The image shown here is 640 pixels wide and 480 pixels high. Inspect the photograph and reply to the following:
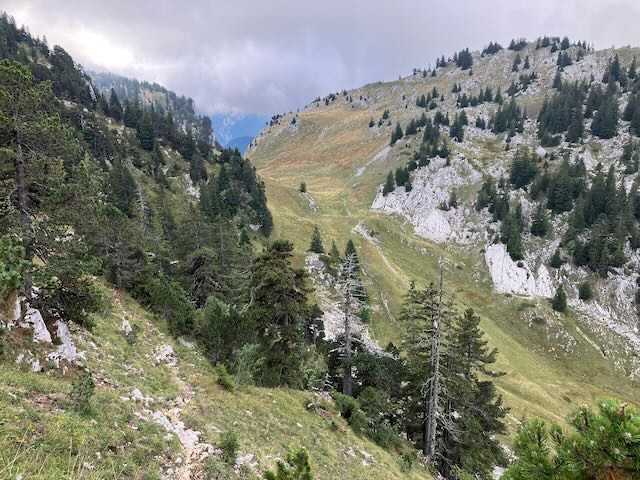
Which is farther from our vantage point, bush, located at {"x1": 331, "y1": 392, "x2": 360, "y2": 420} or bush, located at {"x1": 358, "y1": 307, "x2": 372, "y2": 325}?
bush, located at {"x1": 358, "y1": 307, "x2": 372, "y2": 325}

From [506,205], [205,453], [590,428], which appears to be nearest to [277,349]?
[205,453]

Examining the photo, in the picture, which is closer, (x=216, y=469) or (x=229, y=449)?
(x=216, y=469)

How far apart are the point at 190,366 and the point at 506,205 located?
296 feet

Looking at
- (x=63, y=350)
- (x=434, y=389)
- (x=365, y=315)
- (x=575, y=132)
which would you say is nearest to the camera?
(x=63, y=350)

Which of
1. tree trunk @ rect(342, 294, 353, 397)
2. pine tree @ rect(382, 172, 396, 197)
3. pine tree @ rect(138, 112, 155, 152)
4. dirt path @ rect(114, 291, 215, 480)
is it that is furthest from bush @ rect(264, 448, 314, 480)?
pine tree @ rect(382, 172, 396, 197)

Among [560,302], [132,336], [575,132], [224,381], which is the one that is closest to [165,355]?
[132,336]

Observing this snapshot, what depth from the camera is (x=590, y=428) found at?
15.9 feet

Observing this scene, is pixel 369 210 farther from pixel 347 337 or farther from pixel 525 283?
pixel 347 337

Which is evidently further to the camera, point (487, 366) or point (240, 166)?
point (240, 166)

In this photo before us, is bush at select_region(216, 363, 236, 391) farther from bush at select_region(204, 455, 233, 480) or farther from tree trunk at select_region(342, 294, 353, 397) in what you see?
tree trunk at select_region(342, 294, 353, 397)

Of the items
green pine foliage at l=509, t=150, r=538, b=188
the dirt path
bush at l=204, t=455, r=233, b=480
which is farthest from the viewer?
green pine foliage at l=509, t=150, r=538, b=188

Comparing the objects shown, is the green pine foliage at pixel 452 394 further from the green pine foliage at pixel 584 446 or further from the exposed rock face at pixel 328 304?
the green pine foliage at pixel 584 446

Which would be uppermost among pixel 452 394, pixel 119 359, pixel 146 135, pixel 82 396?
pixel 146 135

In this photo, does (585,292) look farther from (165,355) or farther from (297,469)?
(297,469)
